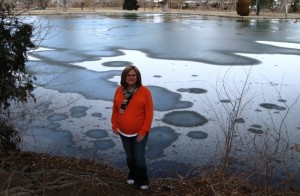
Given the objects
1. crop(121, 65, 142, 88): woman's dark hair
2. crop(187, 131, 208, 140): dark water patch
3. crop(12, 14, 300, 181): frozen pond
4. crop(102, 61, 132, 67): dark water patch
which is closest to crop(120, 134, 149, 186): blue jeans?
crop(121, 65, 142, 88): woman's dark hair

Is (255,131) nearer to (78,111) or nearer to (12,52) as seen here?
(78,111)

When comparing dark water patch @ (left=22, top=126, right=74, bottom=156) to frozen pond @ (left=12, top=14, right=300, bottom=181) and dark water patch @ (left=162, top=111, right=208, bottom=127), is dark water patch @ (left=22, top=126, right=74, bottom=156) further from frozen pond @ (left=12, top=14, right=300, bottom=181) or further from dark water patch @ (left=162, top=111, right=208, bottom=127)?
dark water patch @ (left=162, top=111, right=208, bottom=127)

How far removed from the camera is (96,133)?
7.04 metres

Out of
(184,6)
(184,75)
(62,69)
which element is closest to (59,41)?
(62,69)

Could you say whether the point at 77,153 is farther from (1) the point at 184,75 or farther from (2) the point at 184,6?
(2) the point at 184,6

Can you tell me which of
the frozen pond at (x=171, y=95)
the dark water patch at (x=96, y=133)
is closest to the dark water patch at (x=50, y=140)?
the frozen pond at (x=171, y=95)

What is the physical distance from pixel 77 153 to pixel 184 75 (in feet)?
20.1

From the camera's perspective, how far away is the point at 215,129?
7246 millimetres

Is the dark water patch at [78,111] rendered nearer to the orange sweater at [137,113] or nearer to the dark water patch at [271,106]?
the orange sweater at [137,113]

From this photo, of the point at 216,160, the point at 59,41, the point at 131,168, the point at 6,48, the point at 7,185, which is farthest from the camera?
the point at 59,41

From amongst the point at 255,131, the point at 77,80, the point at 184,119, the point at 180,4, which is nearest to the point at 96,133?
the point at 184,119

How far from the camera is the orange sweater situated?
4.42m

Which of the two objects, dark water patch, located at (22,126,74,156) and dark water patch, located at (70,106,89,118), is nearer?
dark water patch, located at (22,126,74,156)

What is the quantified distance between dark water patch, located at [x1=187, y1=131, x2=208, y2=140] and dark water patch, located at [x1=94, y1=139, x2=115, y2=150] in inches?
57.4
